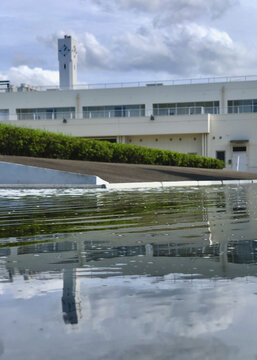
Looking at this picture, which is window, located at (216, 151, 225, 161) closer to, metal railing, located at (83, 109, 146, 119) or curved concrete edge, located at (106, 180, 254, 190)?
metal railing, located at (83, 109, 146, 119)

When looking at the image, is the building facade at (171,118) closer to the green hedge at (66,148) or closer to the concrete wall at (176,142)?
the concrete wall at (176,142)

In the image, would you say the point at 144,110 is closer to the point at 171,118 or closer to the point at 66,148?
the point at 171,118

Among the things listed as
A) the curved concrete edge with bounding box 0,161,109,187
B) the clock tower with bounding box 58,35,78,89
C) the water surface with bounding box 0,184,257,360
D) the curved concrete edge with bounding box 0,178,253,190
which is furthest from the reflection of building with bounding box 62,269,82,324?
the clock tower with bounding box 58,35,78,89

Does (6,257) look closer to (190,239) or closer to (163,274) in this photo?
(163,274)

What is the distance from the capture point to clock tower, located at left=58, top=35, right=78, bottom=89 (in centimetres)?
6125

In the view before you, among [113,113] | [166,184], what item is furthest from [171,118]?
[166,184]

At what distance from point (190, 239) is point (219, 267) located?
6.00 ft

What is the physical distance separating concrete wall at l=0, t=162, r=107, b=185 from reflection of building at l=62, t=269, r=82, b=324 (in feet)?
52.1

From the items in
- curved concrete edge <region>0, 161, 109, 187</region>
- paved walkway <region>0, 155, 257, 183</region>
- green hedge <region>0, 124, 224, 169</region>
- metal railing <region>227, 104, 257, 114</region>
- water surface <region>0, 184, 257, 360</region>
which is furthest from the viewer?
metal railing <region>227, 104, 257, 114</region>

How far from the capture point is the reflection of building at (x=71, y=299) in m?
3.47

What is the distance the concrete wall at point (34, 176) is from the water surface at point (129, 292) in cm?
1236

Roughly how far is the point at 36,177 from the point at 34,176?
0.30 feet

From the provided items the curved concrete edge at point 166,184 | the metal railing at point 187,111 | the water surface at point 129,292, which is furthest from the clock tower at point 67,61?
the water surface at point 129,292

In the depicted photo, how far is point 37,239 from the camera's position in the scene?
7090mm
